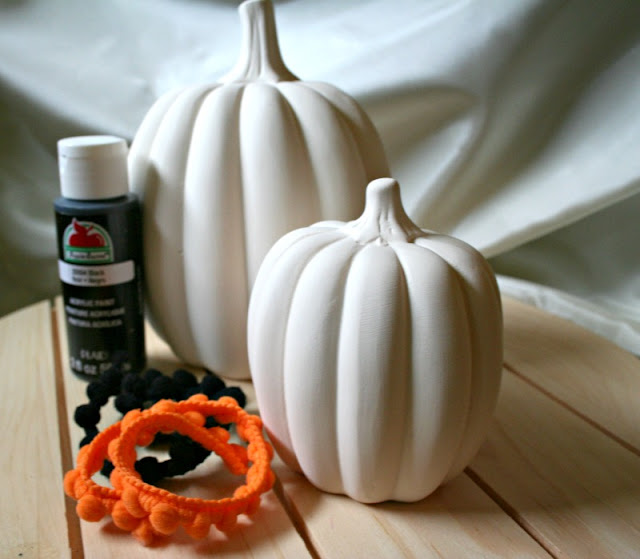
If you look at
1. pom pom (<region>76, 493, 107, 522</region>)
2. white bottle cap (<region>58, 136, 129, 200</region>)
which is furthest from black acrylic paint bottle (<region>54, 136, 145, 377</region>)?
pom pom (<region>76, 493, 107, 522</region>)

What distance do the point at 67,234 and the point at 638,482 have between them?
479 mm

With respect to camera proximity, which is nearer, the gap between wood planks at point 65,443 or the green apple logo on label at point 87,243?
the gap between wood planks at point 65,443

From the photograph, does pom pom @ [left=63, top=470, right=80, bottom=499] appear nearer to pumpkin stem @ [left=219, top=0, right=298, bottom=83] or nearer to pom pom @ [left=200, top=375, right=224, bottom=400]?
pom pom @ [left=200, top=375, right=224, bottom=400]

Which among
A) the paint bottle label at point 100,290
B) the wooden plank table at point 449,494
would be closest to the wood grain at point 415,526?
the wooden plank table at point 449,494

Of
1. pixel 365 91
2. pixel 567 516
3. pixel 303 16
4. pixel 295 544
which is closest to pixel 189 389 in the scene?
pixel 295 544

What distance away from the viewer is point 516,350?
809 millimetres

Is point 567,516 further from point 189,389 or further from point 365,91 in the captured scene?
point 365,91

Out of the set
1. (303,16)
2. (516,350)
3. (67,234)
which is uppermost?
(303,16)

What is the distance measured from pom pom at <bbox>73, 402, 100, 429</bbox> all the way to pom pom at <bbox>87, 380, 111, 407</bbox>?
0.01 m

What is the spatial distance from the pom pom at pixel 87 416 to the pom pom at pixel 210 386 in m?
0.08

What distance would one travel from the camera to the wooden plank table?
1.67 feet

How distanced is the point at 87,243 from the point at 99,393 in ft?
0.42

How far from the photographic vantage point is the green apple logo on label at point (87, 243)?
0.68 metres

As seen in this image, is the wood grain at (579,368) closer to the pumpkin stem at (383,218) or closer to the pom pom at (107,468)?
the pumpkin stem at (383,218)
